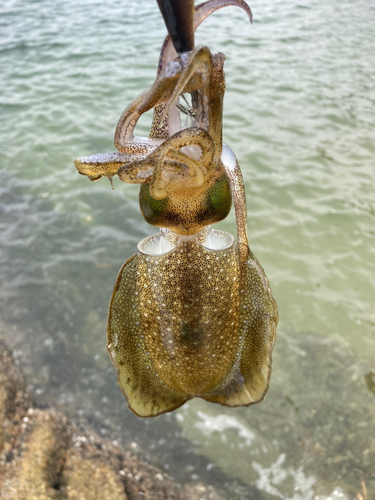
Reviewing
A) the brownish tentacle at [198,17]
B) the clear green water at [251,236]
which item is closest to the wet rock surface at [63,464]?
the clear green water at [251,236]

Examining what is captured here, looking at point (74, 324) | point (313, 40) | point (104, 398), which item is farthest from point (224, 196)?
point (313, 40)

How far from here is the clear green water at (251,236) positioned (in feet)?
13.2

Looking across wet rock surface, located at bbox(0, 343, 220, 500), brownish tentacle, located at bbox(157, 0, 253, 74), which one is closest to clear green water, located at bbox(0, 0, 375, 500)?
wet rock surface, located at bbox(0, 343, 220, 500)

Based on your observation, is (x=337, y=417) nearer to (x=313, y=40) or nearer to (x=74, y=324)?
(x=74, y=324)

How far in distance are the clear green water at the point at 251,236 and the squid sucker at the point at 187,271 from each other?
9.92 feet

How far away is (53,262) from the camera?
6168 mm

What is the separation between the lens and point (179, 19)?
0.55 metres

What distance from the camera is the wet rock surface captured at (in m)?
3.04

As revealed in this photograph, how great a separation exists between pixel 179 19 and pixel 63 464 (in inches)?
142

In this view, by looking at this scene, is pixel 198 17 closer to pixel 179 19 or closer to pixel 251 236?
pixel 179 19

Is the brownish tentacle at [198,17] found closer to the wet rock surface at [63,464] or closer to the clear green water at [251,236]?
the wet rock surface at [63,464]

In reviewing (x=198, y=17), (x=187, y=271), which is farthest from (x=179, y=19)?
(x=187, y=271)

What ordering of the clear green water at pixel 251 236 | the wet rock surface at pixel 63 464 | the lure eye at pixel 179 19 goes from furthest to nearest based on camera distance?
the clear green water at pixel 251 236
the wet rock surface at pixel 63 464
the lure eye at pixel 179 19

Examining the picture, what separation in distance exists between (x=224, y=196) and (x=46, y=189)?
272 inches
